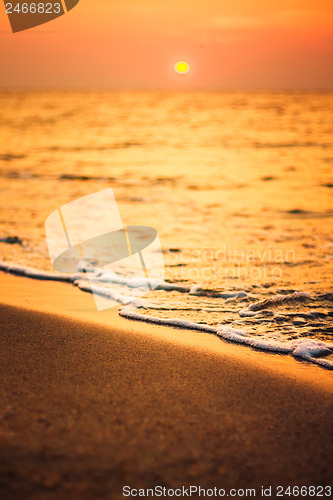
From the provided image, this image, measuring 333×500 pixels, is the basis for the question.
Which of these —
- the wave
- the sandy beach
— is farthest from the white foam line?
the sandy beach

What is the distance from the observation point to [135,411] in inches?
92.1

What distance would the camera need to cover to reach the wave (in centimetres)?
349

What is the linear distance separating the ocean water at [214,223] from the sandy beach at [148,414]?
0.63m

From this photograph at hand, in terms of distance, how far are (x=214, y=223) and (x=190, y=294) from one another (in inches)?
153

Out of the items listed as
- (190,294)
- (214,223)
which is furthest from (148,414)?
(214,223)

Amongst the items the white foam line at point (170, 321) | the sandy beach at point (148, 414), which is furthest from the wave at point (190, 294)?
the sandy beach at point (148, 414)

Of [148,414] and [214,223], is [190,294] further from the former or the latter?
[214,223]

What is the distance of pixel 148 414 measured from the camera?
2.32 metres

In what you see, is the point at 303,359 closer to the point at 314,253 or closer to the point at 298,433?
the point at 298,433

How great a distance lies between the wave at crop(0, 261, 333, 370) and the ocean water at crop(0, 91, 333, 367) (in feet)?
0.04

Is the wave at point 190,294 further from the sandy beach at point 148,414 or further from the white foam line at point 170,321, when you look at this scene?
the sandy beach at point 148,414

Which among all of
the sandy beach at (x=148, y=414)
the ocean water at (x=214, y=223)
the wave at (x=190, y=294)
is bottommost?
the ocean water at (x=214, y=223)

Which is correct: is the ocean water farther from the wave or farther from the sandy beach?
the sandy beach

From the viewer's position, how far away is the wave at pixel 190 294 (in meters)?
3.49
